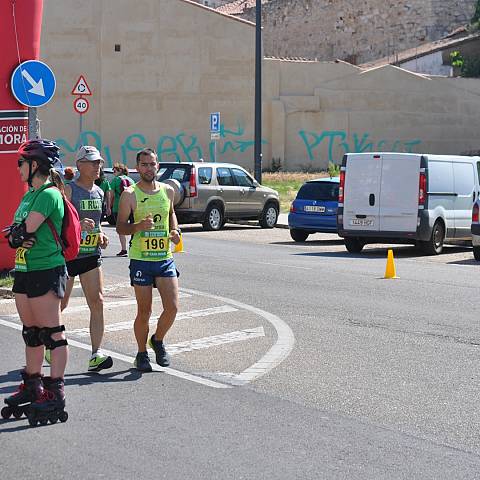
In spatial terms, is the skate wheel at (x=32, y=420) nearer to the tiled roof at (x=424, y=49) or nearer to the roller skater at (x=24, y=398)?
the roller skater at (x=24, y=398)

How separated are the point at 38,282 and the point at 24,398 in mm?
804

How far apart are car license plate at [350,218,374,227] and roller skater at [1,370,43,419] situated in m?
14.5

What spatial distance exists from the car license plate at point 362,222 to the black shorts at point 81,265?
12.8 metres

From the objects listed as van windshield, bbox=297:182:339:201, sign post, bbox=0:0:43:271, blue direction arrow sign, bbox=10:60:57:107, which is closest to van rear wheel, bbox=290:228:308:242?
van windshield, bbox=297:182:339:201

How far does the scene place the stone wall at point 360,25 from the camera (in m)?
68.2

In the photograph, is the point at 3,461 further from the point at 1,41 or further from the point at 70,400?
the point at 1,41

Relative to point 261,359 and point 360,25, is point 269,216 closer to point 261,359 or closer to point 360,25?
point 261,359

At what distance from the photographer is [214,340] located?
35.0 feet

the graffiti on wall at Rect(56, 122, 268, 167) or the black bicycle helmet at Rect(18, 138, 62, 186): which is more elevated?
the black bicycle helmet at Rect(18, 138, 62, 186)

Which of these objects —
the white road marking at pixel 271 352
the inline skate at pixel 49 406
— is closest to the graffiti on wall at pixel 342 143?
the white road marking at pixel 271 352

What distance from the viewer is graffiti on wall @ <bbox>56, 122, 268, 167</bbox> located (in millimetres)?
46594

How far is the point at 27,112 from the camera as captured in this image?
49.8 feet

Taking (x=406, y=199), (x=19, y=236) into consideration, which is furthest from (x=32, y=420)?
(x=406, y=199)

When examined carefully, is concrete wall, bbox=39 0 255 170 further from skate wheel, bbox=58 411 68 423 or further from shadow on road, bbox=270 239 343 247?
skate wheel, bbox=58 411 68 423
